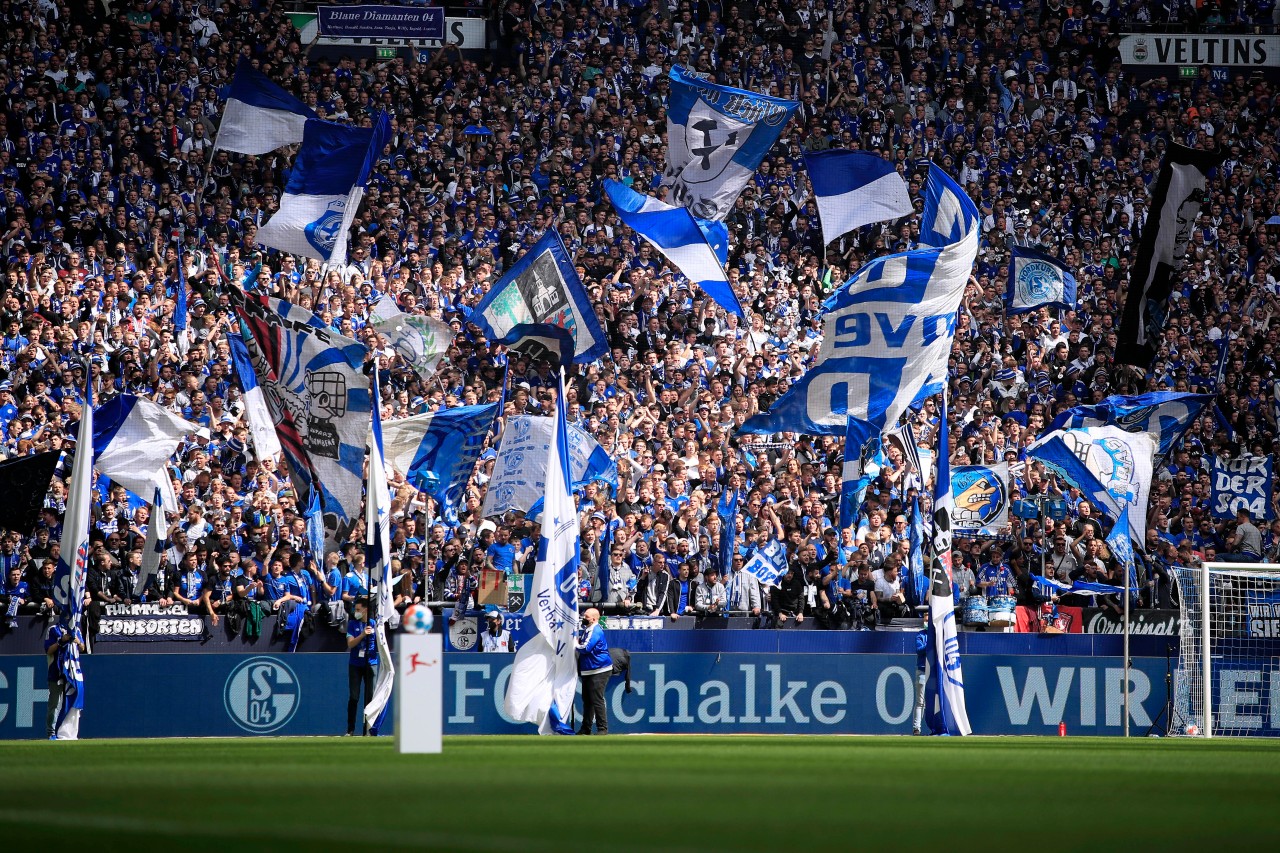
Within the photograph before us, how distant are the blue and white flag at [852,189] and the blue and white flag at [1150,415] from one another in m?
4.26

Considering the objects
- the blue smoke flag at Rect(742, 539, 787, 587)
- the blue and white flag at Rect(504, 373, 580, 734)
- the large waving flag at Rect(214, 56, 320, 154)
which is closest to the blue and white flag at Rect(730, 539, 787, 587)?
the blue smoke flag at Rect(742, 539, 787, 587)

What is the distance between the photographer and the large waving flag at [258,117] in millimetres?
30141

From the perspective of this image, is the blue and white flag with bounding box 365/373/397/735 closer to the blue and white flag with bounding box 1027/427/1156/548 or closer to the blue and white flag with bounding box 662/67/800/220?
the blue and white flag with bounding box 662/67/800/220

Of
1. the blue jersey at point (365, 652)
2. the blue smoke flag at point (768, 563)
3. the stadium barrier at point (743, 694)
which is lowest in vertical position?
the stadium barrier at point (743, 694)

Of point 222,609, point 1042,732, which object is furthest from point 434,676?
point 1042,732

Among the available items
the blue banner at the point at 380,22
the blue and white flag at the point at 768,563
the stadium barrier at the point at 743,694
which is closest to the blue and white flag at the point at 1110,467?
the stadium barrier at the point at 743,694

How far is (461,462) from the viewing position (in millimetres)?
25734

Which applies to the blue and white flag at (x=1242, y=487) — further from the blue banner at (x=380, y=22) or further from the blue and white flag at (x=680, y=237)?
the blue banner at (x=380, y=22)

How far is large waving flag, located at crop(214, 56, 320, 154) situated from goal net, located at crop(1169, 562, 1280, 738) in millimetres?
15736

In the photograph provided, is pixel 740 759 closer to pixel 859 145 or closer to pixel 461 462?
pixel 461 462

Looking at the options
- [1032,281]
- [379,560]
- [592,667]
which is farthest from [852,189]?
[379,560]

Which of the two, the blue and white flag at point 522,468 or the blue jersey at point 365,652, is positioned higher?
the blue and white flag at point 522,468

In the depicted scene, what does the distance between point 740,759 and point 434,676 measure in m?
3.20

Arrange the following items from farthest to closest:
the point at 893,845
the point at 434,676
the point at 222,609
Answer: the point at 222,609 < the point at 434,676 < the point at 893,845
